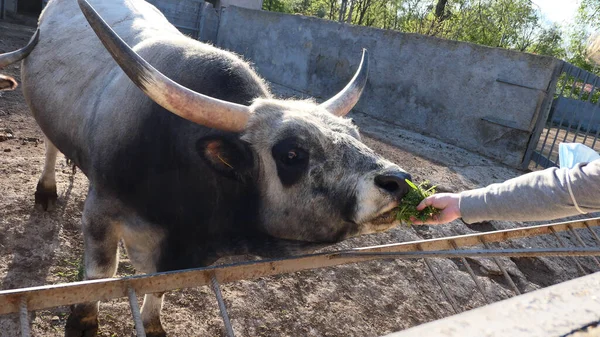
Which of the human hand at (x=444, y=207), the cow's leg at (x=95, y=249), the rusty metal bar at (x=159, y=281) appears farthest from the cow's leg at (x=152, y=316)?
the human hand at (x=444, y=207)

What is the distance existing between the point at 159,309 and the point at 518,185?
2396 millimetres

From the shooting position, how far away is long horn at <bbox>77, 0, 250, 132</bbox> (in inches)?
95.7

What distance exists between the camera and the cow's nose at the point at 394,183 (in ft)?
7.50

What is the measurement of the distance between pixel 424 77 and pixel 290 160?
9162 mm

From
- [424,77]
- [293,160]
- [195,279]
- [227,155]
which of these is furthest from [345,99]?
[424,77]

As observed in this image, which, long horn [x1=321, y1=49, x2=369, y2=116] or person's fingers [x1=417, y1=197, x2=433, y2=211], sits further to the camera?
long horn [x1=321, y1=49, x2=369, y2=116]

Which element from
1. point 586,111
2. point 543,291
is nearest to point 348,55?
point 586,111

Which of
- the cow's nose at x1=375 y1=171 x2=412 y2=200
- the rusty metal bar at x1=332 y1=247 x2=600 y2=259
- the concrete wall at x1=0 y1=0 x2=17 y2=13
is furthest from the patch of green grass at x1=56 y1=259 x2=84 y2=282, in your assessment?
A: the concrete wall at x1=0 y1=0 x2=17 y2=13

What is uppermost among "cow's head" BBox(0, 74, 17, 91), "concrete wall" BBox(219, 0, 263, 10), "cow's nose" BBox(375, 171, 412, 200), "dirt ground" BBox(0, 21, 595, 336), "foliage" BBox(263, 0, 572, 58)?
"foliage" BBox(263, 0, 572, 58)

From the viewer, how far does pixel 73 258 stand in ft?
13.1

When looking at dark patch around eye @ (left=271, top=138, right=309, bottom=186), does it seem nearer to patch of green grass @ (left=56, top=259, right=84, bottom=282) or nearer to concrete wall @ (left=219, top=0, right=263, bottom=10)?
patch of green grass @ (left=56, top=259, right=84, bottom=282)

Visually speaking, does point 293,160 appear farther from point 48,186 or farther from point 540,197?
point 48,186

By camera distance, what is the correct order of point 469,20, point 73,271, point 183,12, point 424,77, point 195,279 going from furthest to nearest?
point 469,20
point 183,12
point 424,77
point 73,271
point 195,279

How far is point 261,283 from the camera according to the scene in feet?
13.5
